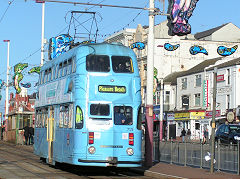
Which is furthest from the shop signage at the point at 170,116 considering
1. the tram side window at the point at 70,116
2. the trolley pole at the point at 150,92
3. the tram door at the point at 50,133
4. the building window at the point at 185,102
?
the tram side window at the point at 70,116

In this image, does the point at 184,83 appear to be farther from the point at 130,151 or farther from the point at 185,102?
the point at 130,151

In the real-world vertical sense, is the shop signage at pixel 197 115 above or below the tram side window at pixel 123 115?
above

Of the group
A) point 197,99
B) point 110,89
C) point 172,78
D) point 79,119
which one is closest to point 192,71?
point 197,99

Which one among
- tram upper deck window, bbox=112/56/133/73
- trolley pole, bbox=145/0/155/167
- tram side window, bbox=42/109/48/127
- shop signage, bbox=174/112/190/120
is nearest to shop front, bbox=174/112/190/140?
shop signage, bbox=174/112/190/120

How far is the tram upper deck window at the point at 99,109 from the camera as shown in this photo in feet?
68.4

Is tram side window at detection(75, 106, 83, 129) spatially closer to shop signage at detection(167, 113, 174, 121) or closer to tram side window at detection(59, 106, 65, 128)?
tram side window at detection(59, 106, 65, 128)

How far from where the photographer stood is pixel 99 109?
20938 mm

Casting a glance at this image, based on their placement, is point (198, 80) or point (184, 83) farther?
point (184, 83)

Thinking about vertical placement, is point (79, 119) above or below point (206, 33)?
below

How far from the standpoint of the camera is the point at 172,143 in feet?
91.8

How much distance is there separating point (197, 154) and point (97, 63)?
6966 mm

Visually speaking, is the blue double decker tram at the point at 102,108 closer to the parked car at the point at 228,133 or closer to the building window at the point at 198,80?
the parked car at the point at 228,133

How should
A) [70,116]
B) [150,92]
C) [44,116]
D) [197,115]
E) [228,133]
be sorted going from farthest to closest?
[197,115], [228,133], [44,116], [150,92], [70,116]

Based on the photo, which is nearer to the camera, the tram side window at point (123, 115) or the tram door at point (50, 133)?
the tram side window at point (123, 115)
